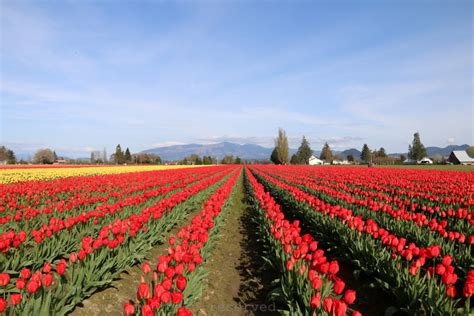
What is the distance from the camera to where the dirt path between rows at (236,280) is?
4434 millimetres

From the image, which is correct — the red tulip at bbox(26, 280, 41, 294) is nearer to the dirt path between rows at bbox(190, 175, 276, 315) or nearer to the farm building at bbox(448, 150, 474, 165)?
the dirt path between rows at bbox(190, 175, 276, 315)

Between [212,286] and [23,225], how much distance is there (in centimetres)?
492

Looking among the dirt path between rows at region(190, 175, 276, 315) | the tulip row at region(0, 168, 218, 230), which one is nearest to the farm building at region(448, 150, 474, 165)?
the tulip row at region(0, 168, 218, 230)

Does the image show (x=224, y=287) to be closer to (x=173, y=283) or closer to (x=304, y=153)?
(x=173, y=283)

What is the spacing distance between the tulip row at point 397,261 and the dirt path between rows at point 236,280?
1.64 meters

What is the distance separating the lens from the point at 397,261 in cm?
423

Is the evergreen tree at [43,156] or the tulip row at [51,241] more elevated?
the evergreen tree at [43,156]

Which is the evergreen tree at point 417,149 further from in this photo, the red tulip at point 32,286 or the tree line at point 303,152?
the red tulip at point 32,286

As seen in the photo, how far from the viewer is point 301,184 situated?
16.2 m

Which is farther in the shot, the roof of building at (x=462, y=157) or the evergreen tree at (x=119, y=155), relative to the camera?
the evergreen tree at (x=119, y=155)

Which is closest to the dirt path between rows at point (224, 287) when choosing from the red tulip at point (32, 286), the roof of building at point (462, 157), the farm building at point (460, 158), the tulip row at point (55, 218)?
the red tulip at point (32, 286)

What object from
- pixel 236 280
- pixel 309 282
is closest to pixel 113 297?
pixel 236 280

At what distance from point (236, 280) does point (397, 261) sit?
2746 millimetres

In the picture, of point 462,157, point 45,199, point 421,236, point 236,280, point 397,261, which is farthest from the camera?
point 462,157
